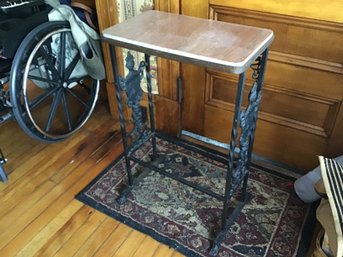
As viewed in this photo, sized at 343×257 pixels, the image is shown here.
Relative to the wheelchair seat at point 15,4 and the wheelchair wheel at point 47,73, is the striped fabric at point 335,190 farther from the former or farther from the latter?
the wheelchair seat at point 15,4

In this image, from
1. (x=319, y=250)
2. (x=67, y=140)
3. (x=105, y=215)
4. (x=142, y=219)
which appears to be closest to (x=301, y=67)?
(x=319, y=250)

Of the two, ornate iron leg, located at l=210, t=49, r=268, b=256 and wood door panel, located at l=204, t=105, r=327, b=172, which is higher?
ornate iron leg, located at l=210, t=49, r=268, b=256

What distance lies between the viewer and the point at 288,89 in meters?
1.51

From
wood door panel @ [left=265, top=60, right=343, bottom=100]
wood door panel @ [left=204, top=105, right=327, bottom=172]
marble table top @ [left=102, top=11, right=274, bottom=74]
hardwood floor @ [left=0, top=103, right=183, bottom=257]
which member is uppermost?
marble table top @ [left=102, top=11, right=274, bottom=74]

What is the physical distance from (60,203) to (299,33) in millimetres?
1292

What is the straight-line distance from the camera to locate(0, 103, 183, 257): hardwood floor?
4.62 feet

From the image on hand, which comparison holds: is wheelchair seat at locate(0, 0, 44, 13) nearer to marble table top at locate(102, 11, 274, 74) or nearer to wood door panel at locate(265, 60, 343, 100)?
marble table top at locate(102, 11, 274, 74)

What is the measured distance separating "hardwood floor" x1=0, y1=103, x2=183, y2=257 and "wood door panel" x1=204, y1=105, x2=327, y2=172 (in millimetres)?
567

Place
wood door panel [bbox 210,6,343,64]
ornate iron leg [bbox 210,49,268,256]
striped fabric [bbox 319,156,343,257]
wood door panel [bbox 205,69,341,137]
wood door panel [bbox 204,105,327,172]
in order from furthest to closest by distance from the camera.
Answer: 1. wood door panel [bbox 204,105,327,172]
2. wood door panel [bbox 205,69,341,137]
3. wood door panel [bbox 210,6,343,64]
4. ornate iron leg [bbox 210,49,268,256]
5. striped fabric [bbox 319,156,343,257]

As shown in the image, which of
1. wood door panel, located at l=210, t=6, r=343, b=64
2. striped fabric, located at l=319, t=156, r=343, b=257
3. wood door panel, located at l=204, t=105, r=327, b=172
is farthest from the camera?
wood door panel, located at l=204, t=105, r=327, b=172

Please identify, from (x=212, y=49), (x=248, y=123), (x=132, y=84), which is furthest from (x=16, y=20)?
(x=248, y=123)

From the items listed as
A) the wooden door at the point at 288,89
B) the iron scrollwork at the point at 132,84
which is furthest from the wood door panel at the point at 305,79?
the iron scrollwork at the point at 132,84

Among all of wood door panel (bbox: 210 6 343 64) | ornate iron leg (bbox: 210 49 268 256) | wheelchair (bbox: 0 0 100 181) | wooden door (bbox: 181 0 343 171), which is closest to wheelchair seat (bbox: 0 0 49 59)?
wheelchair (bbox: 0 0 100 181)

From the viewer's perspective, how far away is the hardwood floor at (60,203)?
141 cm
